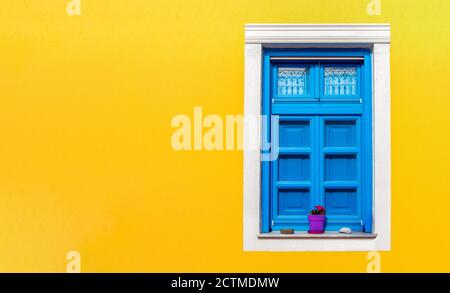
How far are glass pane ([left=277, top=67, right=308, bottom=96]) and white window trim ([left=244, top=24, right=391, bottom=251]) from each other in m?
0.23

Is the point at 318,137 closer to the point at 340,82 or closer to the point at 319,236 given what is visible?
the point at 340,82

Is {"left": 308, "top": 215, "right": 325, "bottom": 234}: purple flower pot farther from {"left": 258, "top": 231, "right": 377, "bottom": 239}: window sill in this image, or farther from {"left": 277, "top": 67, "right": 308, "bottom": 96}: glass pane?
{"left": 277, "top": 67, "right": 308, "bottom": 96}: glass pane

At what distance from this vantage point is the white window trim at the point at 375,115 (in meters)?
4.12

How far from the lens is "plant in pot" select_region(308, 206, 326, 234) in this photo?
417 cm

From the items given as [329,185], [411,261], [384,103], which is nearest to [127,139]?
[329,185]

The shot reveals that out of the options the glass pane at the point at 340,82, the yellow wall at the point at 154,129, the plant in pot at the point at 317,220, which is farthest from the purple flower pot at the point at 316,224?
the glass pane at the point at 340,82

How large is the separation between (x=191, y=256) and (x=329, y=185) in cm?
117

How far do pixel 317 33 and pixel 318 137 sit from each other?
0.77m

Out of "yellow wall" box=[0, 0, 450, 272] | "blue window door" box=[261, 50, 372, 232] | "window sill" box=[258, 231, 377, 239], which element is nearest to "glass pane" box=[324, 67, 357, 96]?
"blue window door" box=[261, 50, 372, 232]

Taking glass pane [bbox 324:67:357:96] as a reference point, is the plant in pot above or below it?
below

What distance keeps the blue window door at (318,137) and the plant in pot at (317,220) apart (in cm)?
7

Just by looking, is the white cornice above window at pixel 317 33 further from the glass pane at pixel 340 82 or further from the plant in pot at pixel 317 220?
the plant in pot at pixel 317 220

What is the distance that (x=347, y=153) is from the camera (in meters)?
4.25
